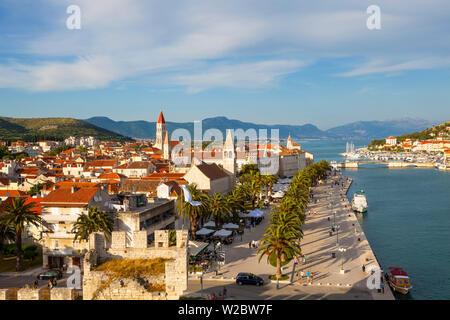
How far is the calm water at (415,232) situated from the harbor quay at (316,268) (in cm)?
446

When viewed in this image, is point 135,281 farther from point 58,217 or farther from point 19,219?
point 19,219

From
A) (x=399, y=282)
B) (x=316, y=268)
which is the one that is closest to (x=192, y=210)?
(x=316, y=268)

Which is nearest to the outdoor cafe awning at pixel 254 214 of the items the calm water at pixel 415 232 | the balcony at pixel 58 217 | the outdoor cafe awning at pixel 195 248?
the calm water at pixel 415 232

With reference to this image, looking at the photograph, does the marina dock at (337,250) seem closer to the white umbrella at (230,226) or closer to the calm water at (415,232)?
the calm water at (415,232)

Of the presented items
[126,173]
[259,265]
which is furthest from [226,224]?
[126,173]

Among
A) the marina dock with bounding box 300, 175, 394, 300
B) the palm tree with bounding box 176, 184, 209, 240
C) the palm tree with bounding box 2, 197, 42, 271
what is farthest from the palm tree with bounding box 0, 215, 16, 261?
the marina dock with bounding box 300, 175, 394, 300

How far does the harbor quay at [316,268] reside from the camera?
30312 mm

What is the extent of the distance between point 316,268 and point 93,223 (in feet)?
69.9

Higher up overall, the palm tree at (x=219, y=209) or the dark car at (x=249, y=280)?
the palm tree at (x=219, y=209)

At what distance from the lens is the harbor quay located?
30312 mm

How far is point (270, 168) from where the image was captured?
137 m

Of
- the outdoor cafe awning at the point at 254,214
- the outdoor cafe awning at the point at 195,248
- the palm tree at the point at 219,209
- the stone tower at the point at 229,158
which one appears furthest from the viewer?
the stone tower at the point at 229,158

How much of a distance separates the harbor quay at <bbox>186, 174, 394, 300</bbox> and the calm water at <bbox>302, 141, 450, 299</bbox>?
446cm
